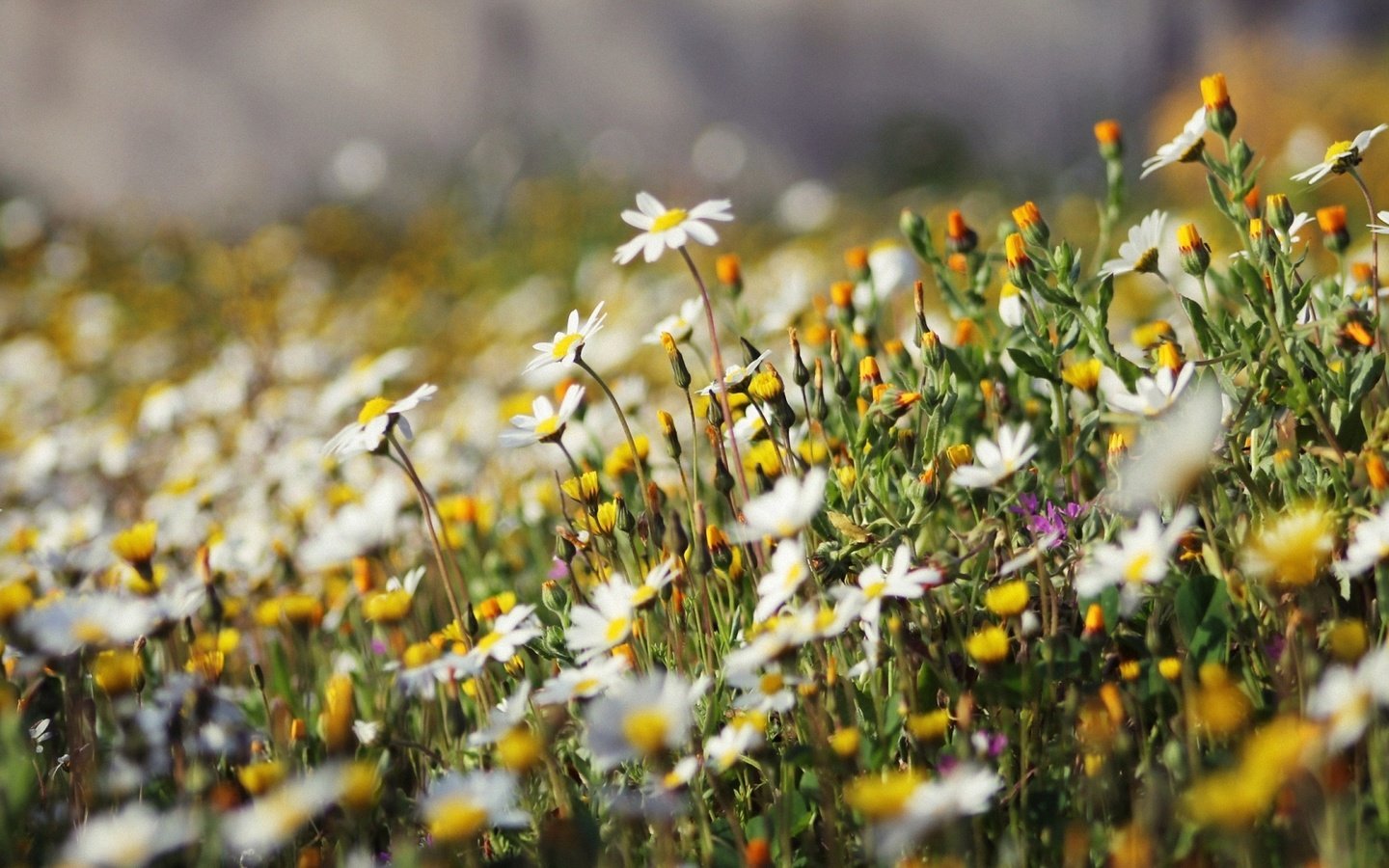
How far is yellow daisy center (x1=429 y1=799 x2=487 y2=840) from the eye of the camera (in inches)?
40.3

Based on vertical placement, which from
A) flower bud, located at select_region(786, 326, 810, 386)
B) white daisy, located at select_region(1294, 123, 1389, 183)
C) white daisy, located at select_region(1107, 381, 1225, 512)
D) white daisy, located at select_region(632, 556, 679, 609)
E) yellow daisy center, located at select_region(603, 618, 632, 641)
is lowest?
yellow daisy center, located at select_region(603, 618, 632, 641)

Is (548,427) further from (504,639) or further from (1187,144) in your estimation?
(1187,144)

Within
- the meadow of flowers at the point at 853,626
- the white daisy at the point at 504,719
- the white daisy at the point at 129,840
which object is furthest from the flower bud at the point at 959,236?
the white daisy at the point at 129,840

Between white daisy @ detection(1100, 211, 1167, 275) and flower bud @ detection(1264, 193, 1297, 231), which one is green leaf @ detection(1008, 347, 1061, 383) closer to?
white daisy @ detection(1100, 211, 1167, 275)

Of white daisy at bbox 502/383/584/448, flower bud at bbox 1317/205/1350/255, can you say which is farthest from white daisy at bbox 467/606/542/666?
flower bud at bbox 1317/205/1350/255

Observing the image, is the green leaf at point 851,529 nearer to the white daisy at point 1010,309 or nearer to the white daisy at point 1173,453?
the white daisy at point 1173,453

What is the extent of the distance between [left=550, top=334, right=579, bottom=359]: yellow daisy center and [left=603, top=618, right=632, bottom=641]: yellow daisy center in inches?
16.2

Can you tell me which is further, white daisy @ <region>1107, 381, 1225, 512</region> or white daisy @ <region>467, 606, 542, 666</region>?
white daisy @ <region>467, 606, 542, 666</region>

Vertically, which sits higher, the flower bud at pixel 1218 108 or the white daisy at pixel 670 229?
the flower bud at pixel 1218 108

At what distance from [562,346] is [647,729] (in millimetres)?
699

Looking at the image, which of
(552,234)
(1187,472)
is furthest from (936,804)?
(552,234)

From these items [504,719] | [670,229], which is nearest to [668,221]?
[670,229]

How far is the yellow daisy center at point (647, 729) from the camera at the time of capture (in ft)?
3.37

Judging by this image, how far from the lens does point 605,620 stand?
1.32 meters
